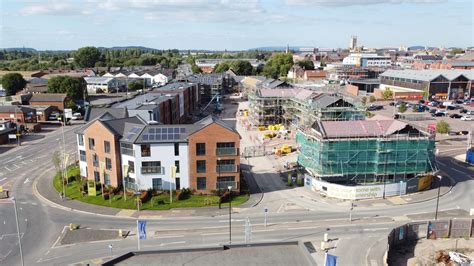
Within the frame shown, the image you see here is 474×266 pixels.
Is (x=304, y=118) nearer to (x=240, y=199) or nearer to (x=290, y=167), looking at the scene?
(x=290, y=167)

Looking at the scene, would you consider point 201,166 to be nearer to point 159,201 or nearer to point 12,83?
point 159,201

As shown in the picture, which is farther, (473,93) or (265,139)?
(473,93)

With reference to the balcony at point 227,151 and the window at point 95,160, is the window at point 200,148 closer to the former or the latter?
the balcony at point 227,151

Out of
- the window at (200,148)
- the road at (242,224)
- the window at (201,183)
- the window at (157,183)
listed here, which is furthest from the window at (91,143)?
the window at (201,183)

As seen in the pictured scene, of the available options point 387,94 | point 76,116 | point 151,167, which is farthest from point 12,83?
point 387,94

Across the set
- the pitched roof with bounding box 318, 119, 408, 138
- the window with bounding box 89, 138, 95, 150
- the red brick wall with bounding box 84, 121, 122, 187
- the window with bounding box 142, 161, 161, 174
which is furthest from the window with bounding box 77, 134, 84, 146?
the pitched roof with bounding box 318, 119, 408, 138

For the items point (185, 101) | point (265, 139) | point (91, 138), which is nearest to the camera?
point (91, 138)

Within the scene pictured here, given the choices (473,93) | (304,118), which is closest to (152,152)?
(304,118)
